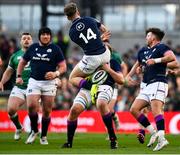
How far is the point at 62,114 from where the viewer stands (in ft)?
92.6

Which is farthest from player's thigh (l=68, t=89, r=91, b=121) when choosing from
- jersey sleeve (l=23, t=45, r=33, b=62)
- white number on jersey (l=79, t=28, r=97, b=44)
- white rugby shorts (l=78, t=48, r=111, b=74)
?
jersey sleeve (l=23, t=45, r=33, b=62)

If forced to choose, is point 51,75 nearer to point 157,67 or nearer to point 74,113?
point 74,113

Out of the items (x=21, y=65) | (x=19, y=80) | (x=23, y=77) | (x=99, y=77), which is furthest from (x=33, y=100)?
(x=99, y=77)

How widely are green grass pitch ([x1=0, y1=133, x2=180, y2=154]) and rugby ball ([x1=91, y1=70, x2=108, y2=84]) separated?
4.57 ft

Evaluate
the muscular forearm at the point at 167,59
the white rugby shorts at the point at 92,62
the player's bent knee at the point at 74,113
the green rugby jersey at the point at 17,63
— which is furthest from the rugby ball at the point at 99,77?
the green rugby jersey at the point at 17,63

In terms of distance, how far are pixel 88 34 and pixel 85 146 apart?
8.41 ft

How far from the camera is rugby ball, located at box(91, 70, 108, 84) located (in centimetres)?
1862

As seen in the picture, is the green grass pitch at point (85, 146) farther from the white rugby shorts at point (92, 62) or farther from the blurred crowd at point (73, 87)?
the blurred crowd at point (73, 87)

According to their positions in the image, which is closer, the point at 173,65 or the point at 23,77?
the point at 173,65

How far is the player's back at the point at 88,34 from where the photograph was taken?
18163 mm

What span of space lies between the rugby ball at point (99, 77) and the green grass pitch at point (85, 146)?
1.39 m

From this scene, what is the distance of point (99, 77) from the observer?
18672mm

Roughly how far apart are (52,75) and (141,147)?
263cm

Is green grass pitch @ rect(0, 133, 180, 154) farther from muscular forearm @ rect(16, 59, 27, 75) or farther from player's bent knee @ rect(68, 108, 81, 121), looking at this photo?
muscular forearm @ rect(16, 59, 27, 75)
